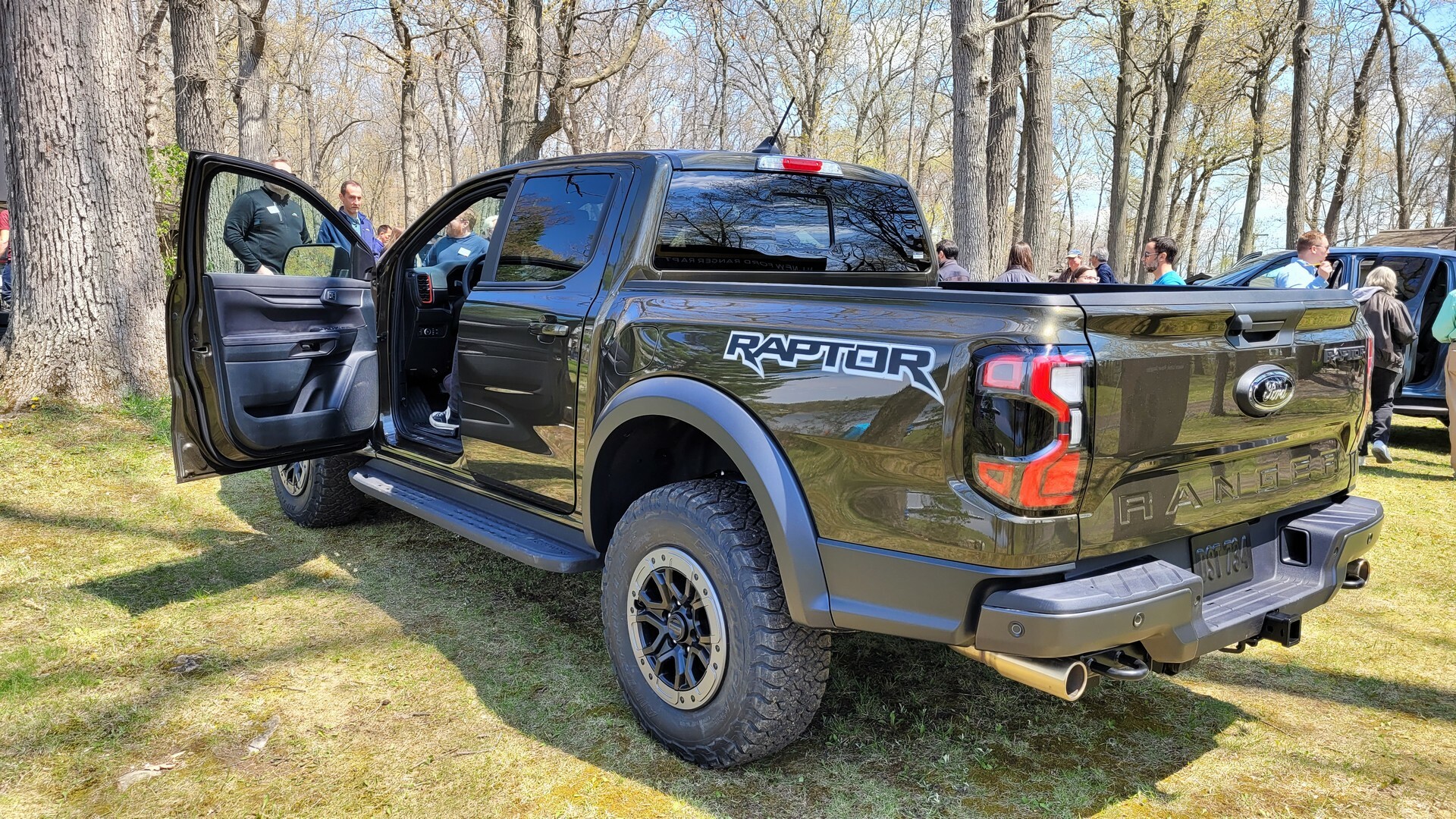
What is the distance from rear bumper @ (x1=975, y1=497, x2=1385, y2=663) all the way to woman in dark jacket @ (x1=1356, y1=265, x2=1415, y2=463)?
200 inches

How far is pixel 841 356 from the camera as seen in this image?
2.46m

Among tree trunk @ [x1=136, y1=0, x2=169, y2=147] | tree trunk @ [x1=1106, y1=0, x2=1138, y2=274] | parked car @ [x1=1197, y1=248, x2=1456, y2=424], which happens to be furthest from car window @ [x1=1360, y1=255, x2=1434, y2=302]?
tree trunk @ [x1=136, y1=0, x2=169, y2=147]

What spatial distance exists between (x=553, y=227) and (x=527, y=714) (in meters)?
1.89

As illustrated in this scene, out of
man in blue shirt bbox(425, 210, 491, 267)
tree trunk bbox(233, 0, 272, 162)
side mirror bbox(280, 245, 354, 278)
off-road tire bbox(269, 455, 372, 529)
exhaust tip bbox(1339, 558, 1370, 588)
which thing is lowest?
off-road tire bbox(269, 455, 372, 529)

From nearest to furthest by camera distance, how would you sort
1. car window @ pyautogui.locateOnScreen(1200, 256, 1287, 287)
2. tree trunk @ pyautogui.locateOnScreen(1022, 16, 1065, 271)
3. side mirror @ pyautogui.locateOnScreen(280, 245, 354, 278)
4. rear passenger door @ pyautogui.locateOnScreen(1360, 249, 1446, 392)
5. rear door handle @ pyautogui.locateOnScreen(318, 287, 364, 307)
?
rear door handle @ pyautogui.locateOnScreen(318, 287, 364, 307) → side mirror @ pyautogui.locateOnScreen(280, 245, 354, 278) → rear passenger door @ pyautogui.locateOnScreen(1360, 249, 1446, 392) → car window @ pyautogui.locateOnScreen(1200, 256, 1287, 287) → tree trunk @ pyautogui.locateOnScreen(1022, 16, 1065, 271)

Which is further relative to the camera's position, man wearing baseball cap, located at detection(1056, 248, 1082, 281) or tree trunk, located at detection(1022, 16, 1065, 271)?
tree trunk, located at detection(1022, 16, 1065, 271)

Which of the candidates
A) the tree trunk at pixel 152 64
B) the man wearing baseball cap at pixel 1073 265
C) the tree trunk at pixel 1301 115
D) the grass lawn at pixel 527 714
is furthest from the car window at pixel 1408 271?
the tree trunk at pixel 152 64

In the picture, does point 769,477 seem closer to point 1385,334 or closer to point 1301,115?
point 1385,334

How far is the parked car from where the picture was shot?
7930 millimetres

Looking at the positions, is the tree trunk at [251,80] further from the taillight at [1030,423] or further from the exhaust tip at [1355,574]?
the exhaust tip at [1355,574]

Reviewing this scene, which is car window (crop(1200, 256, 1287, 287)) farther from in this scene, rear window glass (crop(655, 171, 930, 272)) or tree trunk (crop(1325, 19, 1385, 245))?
tree trunk (crop(1325, 19, 1385, 245))

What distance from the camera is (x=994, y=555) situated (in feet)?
7.19

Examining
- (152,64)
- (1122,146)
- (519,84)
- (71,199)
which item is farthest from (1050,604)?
(152,64)

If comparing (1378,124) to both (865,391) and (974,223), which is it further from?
(865,391)
